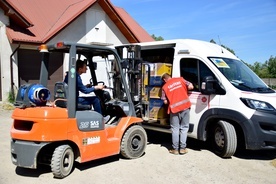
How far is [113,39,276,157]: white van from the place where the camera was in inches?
229

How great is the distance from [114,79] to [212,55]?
2.34 metres

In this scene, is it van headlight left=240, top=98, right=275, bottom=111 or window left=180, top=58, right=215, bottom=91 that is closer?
van headlight left=240, top=98, right=275, bottom=111

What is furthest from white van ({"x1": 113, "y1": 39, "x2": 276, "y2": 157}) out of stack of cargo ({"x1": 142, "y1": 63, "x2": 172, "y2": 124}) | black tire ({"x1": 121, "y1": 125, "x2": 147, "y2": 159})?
black tire ({"x1": 121, "y1": 125, "x2": 147, "y2": 159})

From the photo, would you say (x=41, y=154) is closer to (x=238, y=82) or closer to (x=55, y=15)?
(x=238, y=82)

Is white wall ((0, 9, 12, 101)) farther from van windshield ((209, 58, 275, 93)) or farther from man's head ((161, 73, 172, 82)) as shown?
van windshield ((209, 58, 275, 93))

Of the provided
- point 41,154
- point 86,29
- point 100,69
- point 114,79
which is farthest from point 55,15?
point 41,154

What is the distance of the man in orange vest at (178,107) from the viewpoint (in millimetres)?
6430

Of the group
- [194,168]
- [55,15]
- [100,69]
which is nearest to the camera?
[194,168]

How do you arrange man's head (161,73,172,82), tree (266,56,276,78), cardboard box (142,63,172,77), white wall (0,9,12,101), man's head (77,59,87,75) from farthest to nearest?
1. tree (266,56,276,78)
2. white wall (0,9,12,101)
3. cardboard box (142,63,172,77)
4. man's head (161,73,172,82)
5. man's head (77,59,87,75)

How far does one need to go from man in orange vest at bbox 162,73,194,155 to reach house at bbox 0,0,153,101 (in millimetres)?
9422

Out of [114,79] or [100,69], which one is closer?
[114,79]

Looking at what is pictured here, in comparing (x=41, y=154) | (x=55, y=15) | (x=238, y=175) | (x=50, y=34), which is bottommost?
(x=238, y=175)

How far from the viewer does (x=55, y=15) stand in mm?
16844

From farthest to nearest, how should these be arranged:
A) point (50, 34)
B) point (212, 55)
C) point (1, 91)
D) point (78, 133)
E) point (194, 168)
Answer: point (50, 34) → point (1, 91) → point (212, 55) → point (194, 168) → point (78, 133)
